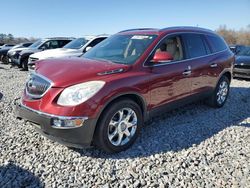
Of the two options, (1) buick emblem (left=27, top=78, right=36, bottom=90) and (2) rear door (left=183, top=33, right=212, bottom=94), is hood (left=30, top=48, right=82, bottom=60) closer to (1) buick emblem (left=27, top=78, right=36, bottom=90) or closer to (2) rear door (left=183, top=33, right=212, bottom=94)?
(2) rear door (left=183, top=33, right=212, bottom=94)

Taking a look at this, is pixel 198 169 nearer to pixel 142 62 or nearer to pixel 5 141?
pixel 142 62

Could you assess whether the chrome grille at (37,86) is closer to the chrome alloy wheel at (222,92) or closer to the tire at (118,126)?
the tire at (118,126)

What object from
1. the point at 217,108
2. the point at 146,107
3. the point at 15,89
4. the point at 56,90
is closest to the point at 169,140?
the point at 146,107

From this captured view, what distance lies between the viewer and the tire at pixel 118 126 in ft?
11.5

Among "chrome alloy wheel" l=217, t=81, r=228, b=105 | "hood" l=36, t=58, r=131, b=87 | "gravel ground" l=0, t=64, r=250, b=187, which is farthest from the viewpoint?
"chrome alloy wheel" l=217, t=81, r=228, b=105

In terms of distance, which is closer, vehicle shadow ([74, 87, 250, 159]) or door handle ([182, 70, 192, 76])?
vehicle shadow ([74, 87, 250, 159])

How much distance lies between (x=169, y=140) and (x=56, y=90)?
2.02m

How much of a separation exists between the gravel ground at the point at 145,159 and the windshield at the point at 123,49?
1.37 meters

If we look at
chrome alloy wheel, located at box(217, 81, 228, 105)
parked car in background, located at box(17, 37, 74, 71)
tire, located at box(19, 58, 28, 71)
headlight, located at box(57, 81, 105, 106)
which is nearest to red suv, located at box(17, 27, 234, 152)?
headlight, located at box(57, 81, 105, 106)

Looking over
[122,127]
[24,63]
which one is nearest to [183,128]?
[122,127]

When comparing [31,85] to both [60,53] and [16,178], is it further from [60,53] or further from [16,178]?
[60,53]

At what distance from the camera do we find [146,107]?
13.4 feet

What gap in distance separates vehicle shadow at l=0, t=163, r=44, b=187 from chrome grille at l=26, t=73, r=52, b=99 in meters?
0.99

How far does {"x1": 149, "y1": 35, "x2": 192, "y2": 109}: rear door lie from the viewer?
4156mm
